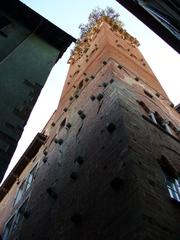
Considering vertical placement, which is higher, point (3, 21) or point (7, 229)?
point (3, 21)

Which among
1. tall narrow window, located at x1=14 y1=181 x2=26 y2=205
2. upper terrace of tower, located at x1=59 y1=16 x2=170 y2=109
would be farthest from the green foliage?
tall narrow window, located at x1=14 y1=181 x2=26 y2=205

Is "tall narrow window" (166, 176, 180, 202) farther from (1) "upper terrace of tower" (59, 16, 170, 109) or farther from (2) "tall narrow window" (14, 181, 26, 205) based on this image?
(2) "tall narrow window" (14, 181, 26, 205)

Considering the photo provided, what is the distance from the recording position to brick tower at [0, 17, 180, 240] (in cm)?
536

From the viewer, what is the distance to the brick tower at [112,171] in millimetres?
5359

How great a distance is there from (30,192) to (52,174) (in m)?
2.14

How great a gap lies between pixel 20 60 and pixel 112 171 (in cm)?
349

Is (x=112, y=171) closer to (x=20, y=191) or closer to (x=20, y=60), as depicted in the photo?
(x=20, y=60)

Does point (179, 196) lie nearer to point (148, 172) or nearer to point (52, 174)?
point (148, 172)

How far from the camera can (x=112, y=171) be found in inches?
252

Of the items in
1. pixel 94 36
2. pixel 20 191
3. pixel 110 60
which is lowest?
pixel 20 191

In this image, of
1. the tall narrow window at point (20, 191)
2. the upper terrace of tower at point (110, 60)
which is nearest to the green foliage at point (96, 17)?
the upper terrace of tower at point (110, 60)

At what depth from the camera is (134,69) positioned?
13.8m

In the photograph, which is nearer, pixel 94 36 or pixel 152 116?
pixel 152 116

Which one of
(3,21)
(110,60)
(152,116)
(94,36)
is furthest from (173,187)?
(94,36)
